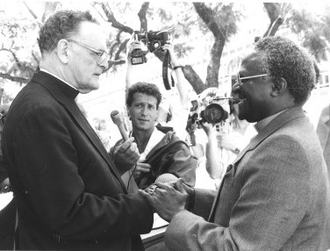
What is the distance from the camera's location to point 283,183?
1505 millimetres

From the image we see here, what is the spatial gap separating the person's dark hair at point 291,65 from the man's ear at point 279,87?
0.01 m

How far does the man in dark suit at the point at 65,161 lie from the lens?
4.83ft

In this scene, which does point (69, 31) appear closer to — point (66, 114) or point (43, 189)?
point (66, 114)

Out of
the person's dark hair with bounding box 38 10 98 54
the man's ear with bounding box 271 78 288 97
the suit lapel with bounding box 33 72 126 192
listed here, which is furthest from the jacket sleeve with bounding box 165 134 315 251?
the person's dark hair with bounding box 38 10 98 54

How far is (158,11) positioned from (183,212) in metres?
7.66

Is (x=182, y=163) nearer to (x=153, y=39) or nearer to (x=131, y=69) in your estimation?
(x=131, y=69)

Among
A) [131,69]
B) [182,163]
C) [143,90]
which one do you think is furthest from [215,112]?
[182,163]

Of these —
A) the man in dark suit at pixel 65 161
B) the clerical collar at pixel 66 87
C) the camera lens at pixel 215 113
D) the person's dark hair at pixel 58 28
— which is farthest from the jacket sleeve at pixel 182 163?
the person's dark hair at pixel 58 28

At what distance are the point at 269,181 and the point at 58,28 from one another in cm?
100

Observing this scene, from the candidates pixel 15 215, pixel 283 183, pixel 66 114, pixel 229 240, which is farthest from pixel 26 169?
pixel 283 183

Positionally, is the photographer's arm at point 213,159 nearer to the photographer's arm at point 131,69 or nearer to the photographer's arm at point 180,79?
the photographer's arm at point 180,79

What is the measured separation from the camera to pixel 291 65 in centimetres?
170

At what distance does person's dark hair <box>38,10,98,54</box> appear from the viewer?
1.72 meters

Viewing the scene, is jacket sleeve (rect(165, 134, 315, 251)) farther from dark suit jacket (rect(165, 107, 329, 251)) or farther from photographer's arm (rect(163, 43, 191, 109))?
photographer's arm (rect(163, 43, 191, 109))
